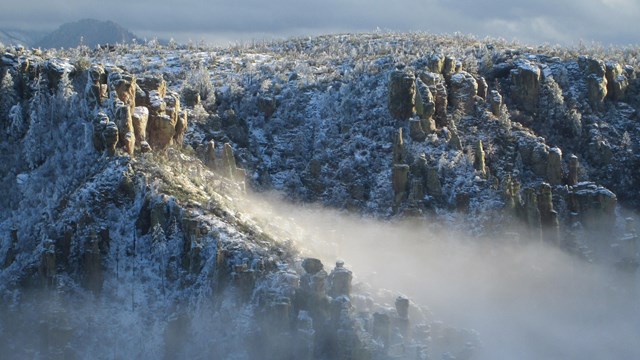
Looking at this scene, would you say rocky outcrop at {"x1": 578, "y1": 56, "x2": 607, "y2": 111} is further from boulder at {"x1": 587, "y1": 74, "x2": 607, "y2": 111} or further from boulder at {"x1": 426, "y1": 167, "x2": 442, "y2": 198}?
boulder at {"x1": 426, "y1": 167, "x2": 442, "y2": 198}

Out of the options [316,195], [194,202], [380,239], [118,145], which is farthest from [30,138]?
[380,239]

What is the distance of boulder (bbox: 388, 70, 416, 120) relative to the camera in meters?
143

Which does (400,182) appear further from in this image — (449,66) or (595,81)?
(595,81)

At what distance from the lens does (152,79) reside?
409 feet

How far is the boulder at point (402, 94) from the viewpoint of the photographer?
143125 mm

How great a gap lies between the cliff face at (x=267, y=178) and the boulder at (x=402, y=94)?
0.78ft

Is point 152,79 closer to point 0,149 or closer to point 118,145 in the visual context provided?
point 118,145

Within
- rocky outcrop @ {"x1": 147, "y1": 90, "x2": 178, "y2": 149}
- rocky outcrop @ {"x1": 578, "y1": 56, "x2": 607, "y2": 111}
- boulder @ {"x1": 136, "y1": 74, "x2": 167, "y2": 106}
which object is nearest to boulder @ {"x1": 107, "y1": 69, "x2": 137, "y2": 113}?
boulder @ {"x1": 136, "y1": 74, "x2": 167, "y2": 106}

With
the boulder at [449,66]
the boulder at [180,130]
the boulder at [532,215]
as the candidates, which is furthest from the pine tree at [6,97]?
the boulder at [532,215]

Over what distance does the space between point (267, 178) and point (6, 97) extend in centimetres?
4041

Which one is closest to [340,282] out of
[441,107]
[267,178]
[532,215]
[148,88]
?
[267,178]

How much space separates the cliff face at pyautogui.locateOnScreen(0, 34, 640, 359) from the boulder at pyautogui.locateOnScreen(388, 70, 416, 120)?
236mm

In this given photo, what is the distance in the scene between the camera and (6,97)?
407ft

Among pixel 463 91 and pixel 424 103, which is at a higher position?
pixel 463 91
